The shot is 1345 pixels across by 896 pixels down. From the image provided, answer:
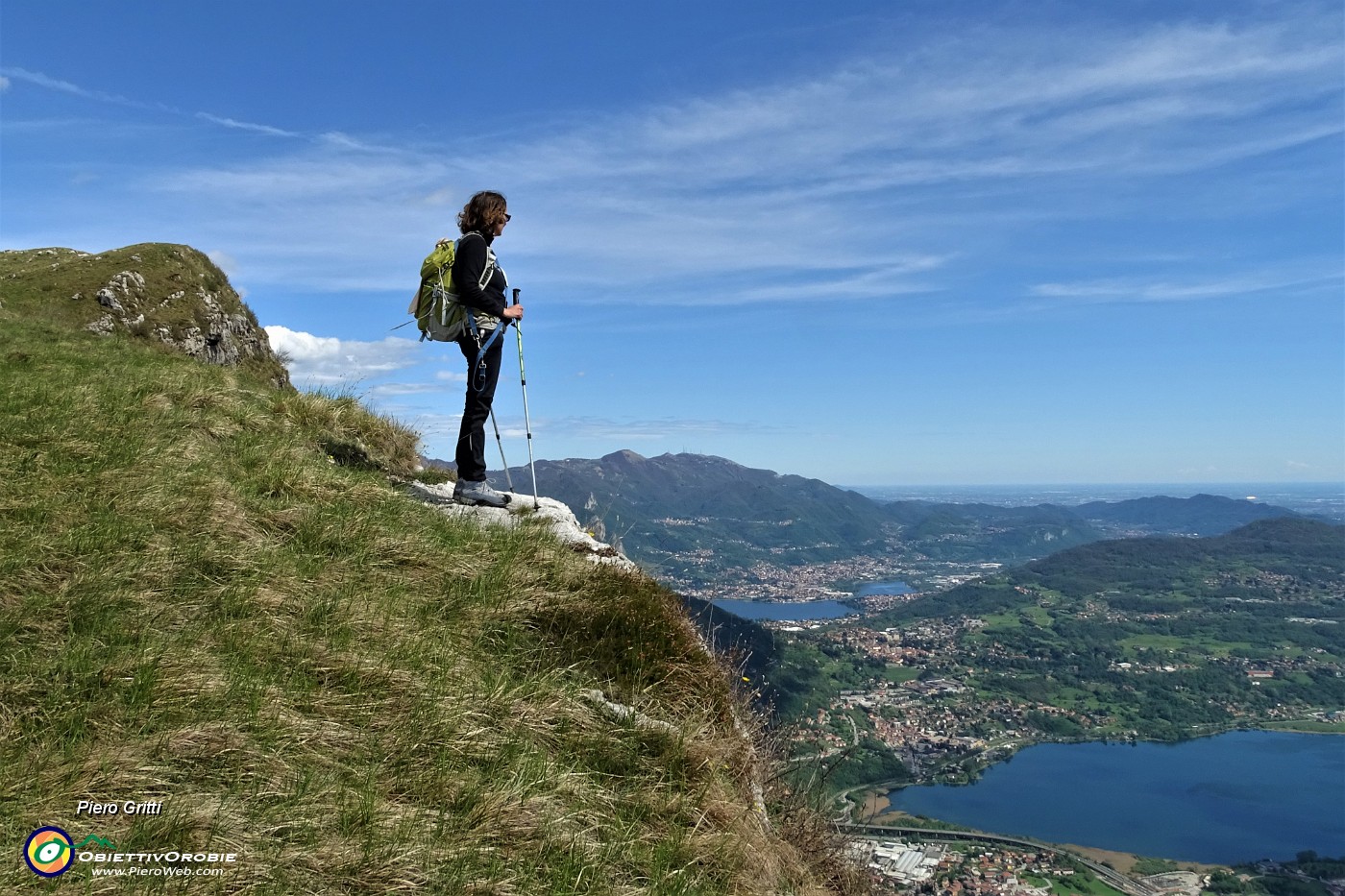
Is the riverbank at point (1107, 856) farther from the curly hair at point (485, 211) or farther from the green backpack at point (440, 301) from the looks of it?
the curly hair at point (485, 211)

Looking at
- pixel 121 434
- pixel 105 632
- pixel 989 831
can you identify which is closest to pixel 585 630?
pixel 105 632

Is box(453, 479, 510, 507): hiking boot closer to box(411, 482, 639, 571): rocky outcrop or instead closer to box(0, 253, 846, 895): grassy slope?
box(411, 482, 639, 571): rocky outcrop

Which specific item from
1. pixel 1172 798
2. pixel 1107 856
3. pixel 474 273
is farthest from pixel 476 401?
pixel 1172 798

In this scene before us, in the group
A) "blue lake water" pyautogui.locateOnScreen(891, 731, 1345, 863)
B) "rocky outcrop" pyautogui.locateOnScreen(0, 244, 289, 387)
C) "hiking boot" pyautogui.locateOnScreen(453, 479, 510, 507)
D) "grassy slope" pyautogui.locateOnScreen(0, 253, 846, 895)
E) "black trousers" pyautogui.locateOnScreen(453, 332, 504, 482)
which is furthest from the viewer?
"blue lake water" pyautogui.locateOnScreen(891, 731, 1345, 863)

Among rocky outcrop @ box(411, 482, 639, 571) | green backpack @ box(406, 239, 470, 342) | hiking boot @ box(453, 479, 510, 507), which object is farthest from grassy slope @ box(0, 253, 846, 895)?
green backpack @ box(406, 239, 470, 342)

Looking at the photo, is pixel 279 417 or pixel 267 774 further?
pixel 279 417

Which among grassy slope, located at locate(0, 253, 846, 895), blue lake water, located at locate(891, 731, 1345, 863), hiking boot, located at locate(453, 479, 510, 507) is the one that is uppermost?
hiking boot, located at locate(453, 479, 510, 507)

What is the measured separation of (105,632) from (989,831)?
6560 cm

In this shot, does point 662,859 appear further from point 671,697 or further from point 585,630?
point 585,630

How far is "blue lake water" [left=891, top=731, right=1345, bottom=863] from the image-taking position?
60438mm

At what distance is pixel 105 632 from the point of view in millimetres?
4312

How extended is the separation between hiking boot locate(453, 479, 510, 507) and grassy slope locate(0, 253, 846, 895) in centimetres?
147

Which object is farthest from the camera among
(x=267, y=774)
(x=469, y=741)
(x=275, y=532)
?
(x=275, y=532)

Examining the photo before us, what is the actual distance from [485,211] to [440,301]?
123cm
